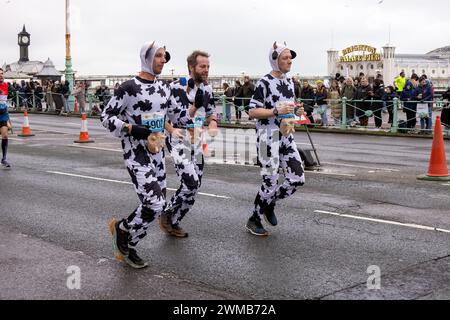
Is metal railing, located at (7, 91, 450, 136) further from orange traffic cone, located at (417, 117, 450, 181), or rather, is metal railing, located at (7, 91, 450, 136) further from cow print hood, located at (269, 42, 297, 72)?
cow print hood, located at (269, 42, 297, 72)

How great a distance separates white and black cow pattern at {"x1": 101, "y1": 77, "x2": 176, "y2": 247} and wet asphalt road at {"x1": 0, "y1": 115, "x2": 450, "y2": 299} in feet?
1.62

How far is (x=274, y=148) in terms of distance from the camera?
7.55 metres

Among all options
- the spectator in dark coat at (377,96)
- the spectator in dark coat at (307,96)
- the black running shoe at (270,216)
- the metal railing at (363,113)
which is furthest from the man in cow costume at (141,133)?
the spectator in dark coat at (307,96)

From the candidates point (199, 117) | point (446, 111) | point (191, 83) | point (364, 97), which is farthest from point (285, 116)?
point (364, 97)

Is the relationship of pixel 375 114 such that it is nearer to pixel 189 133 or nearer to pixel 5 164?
pixel 5 164

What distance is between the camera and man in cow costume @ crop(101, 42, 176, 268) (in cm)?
627

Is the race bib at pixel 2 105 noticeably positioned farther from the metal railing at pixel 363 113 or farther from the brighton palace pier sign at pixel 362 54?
the brighton palace pier sign at pixel 362 54

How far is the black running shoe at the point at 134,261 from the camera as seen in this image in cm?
638

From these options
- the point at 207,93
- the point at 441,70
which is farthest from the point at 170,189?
the point at 441,70

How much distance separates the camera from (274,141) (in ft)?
24.8

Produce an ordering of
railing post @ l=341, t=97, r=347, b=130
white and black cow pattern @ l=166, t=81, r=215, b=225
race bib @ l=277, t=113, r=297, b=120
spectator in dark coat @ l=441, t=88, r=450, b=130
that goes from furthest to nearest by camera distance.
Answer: railing post @ l=341, t=97, r=347, b=130, spectator in dark coat @ l=441, t=88, r=450, b=130, race bib @ l=277, t=113, r=297, b=120, white and black cow pattern @ l=166, t=81, r=215, b=225

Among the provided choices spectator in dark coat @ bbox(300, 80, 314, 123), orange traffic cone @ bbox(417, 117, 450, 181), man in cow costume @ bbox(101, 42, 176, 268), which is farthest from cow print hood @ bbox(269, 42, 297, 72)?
spectator in dark coat @ bbox(300, 80, 314, 123)

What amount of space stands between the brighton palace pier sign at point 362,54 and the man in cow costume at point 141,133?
144141 millimetres

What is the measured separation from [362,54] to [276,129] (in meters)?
149
